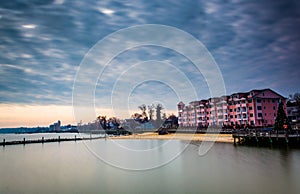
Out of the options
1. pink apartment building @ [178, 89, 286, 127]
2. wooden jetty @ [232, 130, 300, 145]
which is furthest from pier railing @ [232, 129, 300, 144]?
pink apartment building @ [178, 89, 286, 127]

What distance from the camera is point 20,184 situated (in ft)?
63.5

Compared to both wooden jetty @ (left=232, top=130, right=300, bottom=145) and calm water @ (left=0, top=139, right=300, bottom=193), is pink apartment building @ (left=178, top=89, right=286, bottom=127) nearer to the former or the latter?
wooden jetty @ (left=232, top=130, right=300, bottom=145)

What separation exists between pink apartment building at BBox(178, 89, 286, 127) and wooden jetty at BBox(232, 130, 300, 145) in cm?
2543

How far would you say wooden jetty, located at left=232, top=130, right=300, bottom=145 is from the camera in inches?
1388

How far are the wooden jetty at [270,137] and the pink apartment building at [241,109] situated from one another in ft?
83.4

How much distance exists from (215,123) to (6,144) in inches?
2474

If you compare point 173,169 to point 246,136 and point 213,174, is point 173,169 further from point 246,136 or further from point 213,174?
point 246,136

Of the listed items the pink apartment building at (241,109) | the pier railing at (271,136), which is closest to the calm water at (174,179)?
the pier railing at (271,136)

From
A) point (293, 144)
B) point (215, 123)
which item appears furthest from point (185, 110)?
point (293, 144)

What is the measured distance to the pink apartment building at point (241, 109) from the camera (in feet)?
228

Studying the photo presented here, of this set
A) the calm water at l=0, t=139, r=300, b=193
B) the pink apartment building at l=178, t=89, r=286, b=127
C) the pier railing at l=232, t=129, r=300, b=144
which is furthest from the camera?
the pink apartment building at l=178, t=89, r=286, b=127

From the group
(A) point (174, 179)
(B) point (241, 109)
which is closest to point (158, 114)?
(B) point (241, 109)

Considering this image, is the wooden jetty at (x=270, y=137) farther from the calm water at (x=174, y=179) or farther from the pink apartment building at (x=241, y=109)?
the pink apartment building at (x=241, y=109)

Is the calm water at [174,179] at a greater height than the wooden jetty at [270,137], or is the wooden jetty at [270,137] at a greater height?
the wooden jetty at [270,137]
